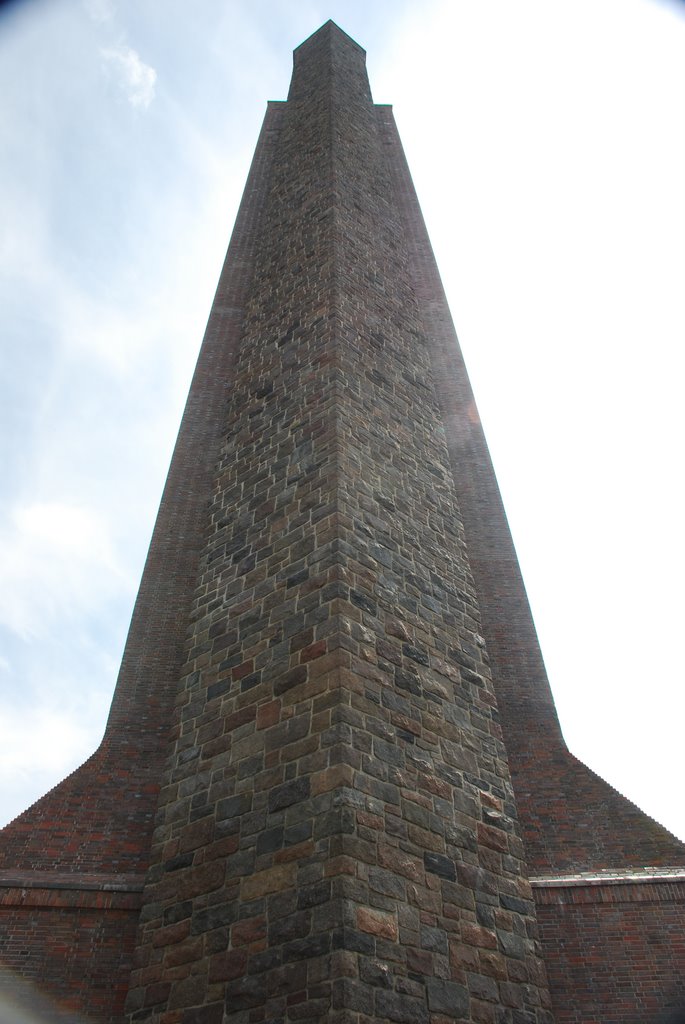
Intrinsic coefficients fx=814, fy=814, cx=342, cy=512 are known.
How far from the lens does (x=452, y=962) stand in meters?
5.22

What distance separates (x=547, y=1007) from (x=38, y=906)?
385cm

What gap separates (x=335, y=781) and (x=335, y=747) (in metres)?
0.23

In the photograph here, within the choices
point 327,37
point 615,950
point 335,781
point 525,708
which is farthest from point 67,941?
point 327,37

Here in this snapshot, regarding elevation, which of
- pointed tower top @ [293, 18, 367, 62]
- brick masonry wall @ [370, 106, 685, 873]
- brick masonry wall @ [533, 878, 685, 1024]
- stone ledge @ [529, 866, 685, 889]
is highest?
pointed tower top @ [293, 18, 367, 62]

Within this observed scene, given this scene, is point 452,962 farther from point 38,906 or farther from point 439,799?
point 38,906

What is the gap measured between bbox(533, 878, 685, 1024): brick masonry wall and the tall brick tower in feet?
0.06

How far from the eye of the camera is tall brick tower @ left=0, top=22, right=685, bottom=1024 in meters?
5.11

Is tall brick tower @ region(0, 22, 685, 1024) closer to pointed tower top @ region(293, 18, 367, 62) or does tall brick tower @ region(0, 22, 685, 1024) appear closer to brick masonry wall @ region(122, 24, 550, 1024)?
brick masonry wall @ region(122, 24, 550, 1024)

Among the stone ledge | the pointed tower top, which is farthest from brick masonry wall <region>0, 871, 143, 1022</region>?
the pointed tower top

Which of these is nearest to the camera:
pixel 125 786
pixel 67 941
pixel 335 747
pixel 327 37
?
pixel 335 747

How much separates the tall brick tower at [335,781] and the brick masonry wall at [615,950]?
18 mm

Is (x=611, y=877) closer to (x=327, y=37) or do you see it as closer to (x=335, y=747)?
(x=335, y=747)

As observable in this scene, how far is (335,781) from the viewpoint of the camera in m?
5.25

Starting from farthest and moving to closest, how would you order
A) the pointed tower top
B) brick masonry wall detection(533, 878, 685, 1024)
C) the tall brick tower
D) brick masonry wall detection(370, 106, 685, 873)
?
the pointed tower top → brick masonry wall detection(370, 106, 685, 873) → brick masonry wall detection(533, 878, 685, 1024) → the tall brick tower
